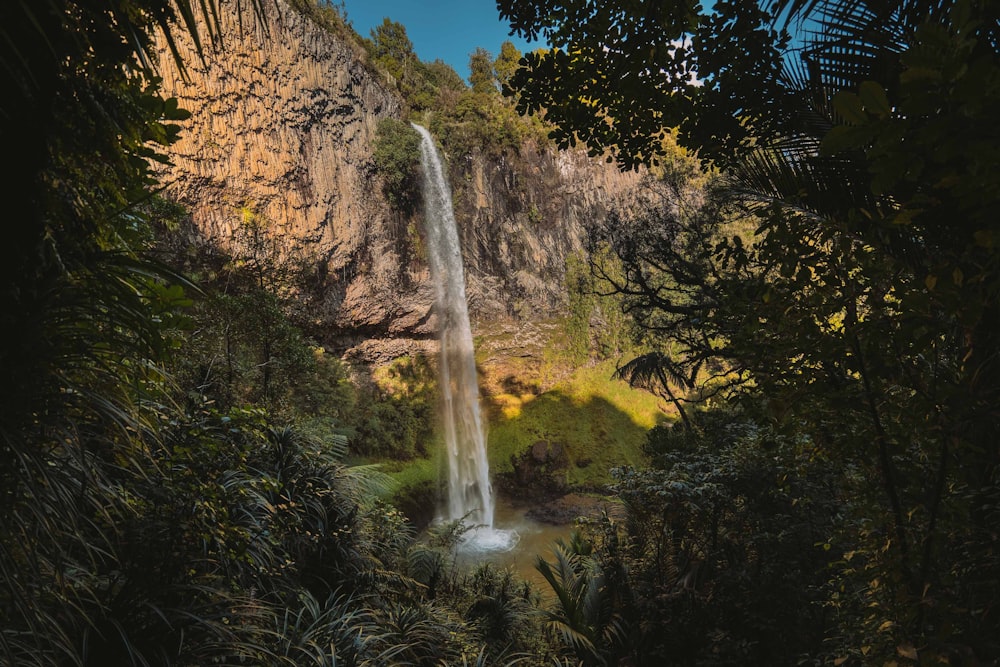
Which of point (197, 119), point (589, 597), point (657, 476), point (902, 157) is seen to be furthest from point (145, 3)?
point (197, 119)

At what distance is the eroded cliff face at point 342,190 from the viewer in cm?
1179

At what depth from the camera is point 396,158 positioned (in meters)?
15.3

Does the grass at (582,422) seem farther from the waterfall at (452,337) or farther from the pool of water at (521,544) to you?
the pool of water at (521,544)

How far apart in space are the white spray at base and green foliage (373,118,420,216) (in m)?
0.61

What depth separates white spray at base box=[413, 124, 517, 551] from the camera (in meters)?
15.8

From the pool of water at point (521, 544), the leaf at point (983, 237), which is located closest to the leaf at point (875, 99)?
the leaf at point (983, 237)

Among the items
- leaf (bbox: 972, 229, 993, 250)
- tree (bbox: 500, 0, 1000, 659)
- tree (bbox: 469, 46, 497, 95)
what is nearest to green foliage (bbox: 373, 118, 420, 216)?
tree (bbox: 469, 46, 497, 95)

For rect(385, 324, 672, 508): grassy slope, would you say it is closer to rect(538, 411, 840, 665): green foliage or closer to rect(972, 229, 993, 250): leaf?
rect(538, 411, 840, 665): green foliage

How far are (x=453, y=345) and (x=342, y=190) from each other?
6342 millimetres

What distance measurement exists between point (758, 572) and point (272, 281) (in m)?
6.88

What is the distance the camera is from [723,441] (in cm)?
580

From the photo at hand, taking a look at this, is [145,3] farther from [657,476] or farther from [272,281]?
[272,281]

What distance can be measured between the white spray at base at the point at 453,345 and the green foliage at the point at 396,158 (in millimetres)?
614

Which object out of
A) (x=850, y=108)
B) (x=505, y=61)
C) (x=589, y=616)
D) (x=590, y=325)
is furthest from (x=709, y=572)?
(x=505, y=61)
